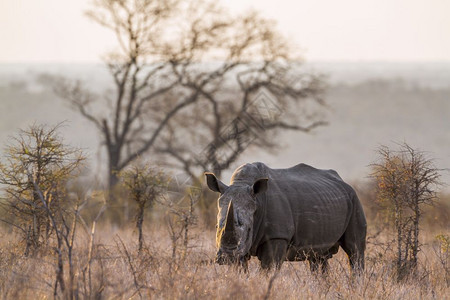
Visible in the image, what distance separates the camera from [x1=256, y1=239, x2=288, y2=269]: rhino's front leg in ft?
29.8

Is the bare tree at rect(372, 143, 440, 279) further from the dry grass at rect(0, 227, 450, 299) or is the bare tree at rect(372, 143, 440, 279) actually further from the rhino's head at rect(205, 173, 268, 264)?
the rhino's head at rect(205, 173, 268, 264)

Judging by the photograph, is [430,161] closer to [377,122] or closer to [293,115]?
[293,115]

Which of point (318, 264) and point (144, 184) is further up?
point (144, 184)

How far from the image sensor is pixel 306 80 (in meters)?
26.2

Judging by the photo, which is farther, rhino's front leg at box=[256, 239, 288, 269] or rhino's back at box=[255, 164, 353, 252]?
rhino's back at box=[255, 164, 353, 252]

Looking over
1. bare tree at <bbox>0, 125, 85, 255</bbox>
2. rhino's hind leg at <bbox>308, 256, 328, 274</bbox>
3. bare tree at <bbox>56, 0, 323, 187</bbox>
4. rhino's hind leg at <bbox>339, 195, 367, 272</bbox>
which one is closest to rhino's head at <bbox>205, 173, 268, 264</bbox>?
rhino's hind leg at <bbox>308, 256, 328, 274</bbox>

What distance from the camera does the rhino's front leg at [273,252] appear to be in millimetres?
9070

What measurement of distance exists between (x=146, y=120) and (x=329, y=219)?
57.9 feet

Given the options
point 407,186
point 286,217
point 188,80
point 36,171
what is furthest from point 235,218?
point 188,80

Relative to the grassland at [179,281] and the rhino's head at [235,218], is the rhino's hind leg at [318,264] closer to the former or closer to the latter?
the grassland at [179,281]

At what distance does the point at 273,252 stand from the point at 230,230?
80cm

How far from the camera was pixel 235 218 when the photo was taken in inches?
345

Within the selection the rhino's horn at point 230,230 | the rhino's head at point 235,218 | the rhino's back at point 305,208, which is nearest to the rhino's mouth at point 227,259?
the rhino's head at point 235,218

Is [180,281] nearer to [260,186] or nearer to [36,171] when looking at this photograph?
[260,186]
